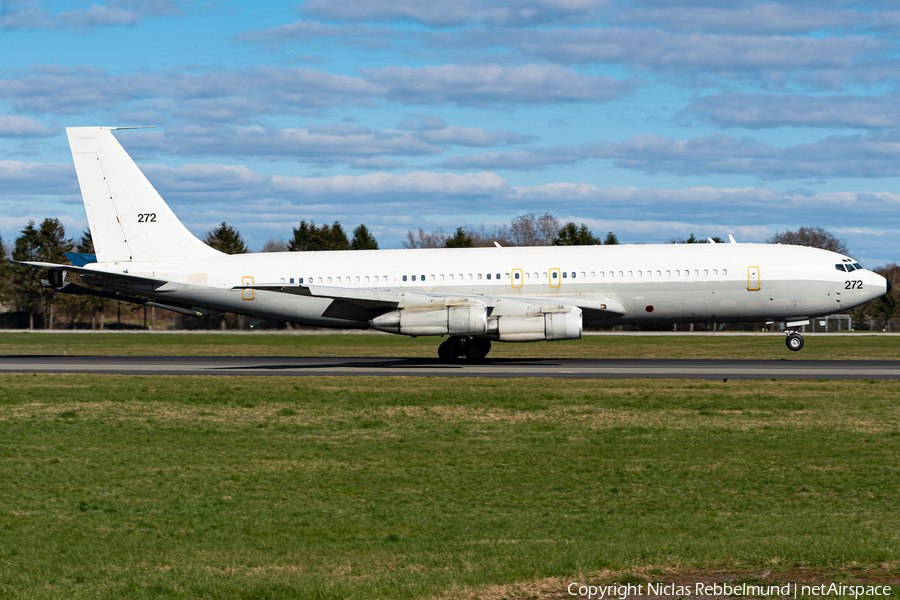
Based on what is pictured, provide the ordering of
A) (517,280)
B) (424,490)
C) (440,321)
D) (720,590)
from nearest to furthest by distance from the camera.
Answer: (720,590) < (424,490) < (440,321) < (517,280)

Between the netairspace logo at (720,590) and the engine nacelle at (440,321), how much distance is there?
24.7 meters

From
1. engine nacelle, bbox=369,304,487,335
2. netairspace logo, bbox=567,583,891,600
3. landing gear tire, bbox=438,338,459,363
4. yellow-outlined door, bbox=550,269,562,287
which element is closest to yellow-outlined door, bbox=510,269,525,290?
yellow-outlined door, bbox=550,269,562,287

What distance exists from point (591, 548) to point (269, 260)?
29.3 m

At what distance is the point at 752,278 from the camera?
109 ft

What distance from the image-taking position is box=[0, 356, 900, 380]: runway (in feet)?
91.2

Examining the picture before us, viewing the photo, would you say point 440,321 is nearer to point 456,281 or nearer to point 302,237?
point 456,281

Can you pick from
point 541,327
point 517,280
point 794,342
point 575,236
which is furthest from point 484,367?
point 575,236

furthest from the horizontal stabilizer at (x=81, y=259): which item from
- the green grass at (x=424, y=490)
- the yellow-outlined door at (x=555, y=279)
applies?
the yellow-outlined door at (x=555, y=279)

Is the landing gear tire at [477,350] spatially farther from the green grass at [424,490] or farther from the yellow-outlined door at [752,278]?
the green grass at [424,490]

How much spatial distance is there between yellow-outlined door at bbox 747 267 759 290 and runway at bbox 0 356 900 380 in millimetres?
2944

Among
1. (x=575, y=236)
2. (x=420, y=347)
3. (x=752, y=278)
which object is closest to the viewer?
(x=752, y=278)

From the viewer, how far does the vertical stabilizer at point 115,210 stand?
36219 millimetres

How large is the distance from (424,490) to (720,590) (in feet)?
16.6

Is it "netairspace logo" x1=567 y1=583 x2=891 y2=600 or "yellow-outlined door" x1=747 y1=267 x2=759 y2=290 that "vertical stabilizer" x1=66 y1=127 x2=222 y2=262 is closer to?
"yellow-outlined door" x1=747 y1=267 x2=759 y2=290
